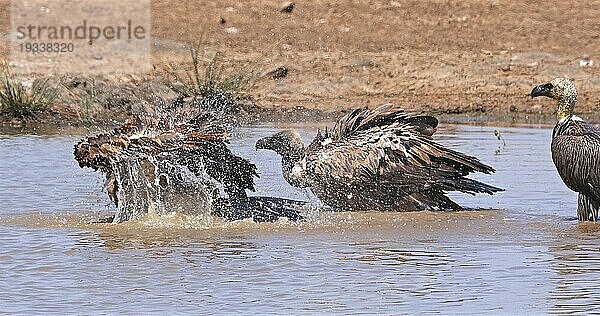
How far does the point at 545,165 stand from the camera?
39.5ft

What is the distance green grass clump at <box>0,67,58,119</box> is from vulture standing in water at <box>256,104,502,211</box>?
6.18m

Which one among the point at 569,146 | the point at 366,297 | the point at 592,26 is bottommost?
the point at 366,297

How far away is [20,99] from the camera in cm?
1516

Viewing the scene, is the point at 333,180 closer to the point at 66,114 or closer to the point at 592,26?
the point at 66,114

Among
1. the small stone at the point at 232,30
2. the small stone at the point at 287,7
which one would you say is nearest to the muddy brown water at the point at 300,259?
the small stone at the point at 232,30

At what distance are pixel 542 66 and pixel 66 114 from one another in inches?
285

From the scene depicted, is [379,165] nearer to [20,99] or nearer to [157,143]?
[157,143]

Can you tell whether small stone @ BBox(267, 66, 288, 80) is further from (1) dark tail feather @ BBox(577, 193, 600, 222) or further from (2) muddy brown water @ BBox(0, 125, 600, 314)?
(1) dark tail feather @ BBox(577, 193, 600, 222)

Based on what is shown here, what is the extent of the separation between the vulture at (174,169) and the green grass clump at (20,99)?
657 cm

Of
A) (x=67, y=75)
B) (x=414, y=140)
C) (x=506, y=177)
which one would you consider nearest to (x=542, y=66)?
(x=67, y=75)

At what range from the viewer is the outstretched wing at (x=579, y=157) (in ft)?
29.8

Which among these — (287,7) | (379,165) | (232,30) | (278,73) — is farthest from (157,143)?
(287,7)

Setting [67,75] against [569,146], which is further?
[67,75]

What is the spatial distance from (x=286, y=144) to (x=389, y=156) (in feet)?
2.60
